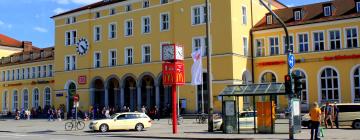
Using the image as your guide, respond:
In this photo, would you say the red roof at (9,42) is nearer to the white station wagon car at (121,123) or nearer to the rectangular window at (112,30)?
the rectangular window at (112,30)

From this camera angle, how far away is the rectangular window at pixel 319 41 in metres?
48.2

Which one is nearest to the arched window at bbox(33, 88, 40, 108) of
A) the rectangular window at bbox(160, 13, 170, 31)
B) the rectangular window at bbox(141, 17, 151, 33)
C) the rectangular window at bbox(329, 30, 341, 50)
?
the rectangular window at bbox(141, 17, 151, 33)

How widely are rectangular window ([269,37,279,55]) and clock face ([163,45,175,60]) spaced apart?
2451cm

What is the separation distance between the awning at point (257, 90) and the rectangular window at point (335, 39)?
23.1 meters

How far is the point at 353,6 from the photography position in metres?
48.0

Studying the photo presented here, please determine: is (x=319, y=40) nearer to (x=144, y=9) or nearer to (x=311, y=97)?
(x=311, y=97)

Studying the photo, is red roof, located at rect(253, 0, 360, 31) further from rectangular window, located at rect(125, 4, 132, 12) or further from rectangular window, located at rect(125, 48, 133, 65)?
rectangular window, located at rect(125, 4, 132, 12)

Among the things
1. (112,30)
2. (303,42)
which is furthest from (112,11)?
(303,42)

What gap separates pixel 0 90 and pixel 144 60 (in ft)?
118

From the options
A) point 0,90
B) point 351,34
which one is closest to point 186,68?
point 351,34

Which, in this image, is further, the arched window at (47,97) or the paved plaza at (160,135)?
the arched window at (47,97)

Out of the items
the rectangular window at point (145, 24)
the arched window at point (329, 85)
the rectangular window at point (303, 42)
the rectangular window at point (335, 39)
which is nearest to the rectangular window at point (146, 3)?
the rectangular window at point (145, 24)

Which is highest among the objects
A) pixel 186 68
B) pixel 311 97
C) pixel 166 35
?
pixel 166 35

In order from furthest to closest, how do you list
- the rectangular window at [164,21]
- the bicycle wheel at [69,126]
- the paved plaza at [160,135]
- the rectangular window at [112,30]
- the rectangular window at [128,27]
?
the rectangular window at [112,30], the rectangular window at [128,27], the rectangular window at [164,21], the bicycle wheel at [69,126], the paved plaza at [160,135]
